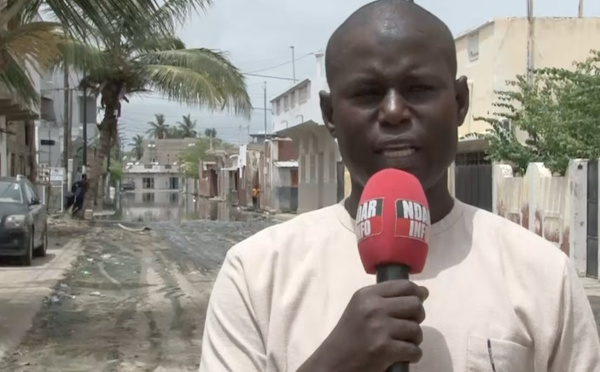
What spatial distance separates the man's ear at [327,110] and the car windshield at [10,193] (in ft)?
45.1

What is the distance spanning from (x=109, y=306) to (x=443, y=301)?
9186mm

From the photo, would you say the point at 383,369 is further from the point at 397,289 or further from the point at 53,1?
the point at 53,1

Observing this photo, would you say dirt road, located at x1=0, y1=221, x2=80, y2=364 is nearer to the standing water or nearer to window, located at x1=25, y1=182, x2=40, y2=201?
window, located at x1=25, y1=182, x2=40, y2=201

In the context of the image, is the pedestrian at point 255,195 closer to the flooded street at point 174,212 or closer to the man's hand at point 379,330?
the flooded street at point 174,212

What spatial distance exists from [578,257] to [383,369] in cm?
1233

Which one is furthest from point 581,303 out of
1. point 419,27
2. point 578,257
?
point 578,257

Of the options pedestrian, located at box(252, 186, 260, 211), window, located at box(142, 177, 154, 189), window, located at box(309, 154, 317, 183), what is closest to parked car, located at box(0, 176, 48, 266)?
window, located at box(309, 154, 317, 183)

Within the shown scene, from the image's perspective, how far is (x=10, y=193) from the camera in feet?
49.3

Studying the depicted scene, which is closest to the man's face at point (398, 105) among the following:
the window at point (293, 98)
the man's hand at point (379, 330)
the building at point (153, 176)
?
the man's hand at point (379, 330)

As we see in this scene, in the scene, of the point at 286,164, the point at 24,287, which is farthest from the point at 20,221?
the point at 286,164

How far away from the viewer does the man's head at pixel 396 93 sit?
A: 63.8 inches

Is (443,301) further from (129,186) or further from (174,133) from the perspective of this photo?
(174,133)

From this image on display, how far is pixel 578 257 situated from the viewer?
13078 mm

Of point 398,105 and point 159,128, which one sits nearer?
point 398,105
